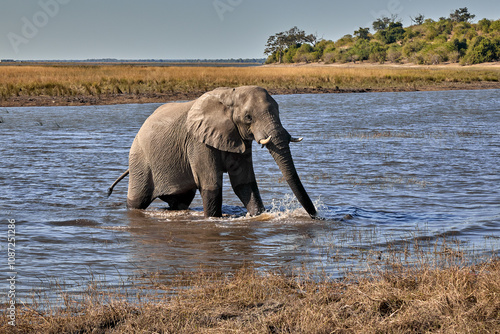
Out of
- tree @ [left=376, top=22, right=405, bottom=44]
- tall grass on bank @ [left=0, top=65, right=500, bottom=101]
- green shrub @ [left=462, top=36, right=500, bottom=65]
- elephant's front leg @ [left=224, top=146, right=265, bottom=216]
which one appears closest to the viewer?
elephant's front leg @ [left=224, top=146, right=265, bottom=216]

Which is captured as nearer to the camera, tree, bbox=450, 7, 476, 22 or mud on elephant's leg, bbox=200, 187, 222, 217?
mud on elephant's leg, bbox=200, 187, 222, 217

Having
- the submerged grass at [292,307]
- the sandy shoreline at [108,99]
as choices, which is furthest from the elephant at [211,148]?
the sandy shoreline at [108,99]

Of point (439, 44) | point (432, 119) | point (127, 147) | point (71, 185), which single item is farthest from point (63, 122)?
point (439, 44)

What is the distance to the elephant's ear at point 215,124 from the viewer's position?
→ 841cm

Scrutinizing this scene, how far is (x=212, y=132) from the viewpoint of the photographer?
27.8 feet

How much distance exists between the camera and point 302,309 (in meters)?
4.73

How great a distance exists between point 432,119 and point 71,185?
52.0 ft

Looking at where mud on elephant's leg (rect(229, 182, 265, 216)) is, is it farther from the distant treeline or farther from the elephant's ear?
the distant treeline

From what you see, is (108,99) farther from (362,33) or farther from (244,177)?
(362,33)

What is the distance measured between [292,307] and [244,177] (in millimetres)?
4144

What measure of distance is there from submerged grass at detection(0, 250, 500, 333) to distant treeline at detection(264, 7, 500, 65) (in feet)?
230

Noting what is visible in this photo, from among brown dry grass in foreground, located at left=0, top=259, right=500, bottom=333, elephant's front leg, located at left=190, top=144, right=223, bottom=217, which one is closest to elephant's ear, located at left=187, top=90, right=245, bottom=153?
elephant's front leg, located at left=190, top=144, right=223, bottom=217

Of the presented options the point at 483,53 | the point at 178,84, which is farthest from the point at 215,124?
the point at 483,53

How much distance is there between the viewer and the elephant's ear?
8.41 metres
